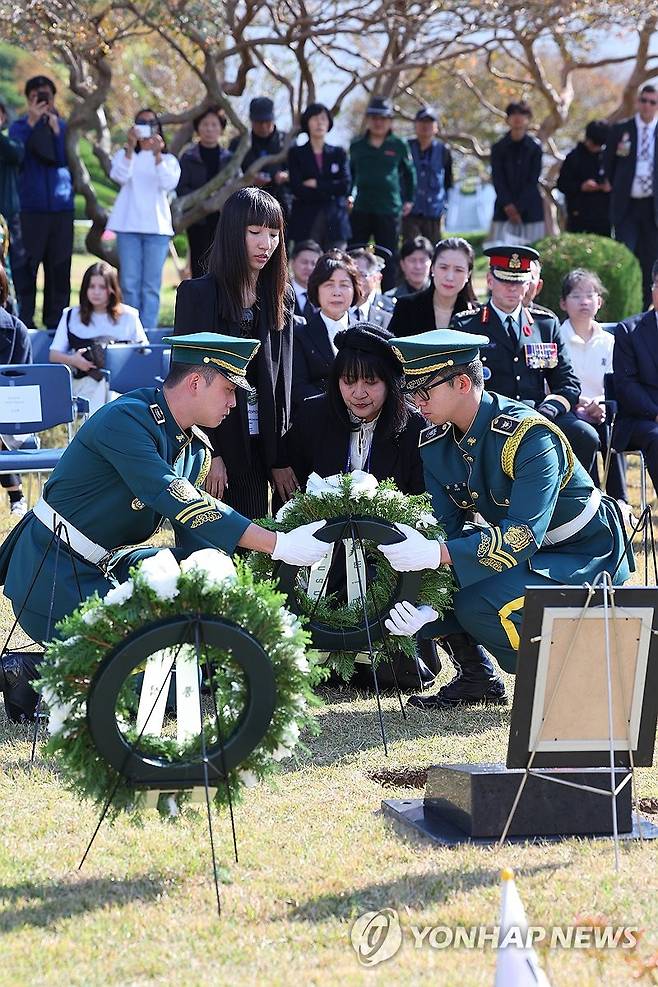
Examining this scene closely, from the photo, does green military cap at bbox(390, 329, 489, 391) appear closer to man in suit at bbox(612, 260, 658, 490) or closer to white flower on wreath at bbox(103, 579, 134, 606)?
white flower on wreath at bbox(103, 579, 134, 606)

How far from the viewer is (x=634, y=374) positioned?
899 centimetres

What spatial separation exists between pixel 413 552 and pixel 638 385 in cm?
412

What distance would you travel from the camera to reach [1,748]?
208 inches

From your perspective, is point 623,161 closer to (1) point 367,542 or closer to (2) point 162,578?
(1) point 367,542

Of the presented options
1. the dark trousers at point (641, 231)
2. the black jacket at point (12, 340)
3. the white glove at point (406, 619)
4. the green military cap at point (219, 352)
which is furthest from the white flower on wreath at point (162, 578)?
the dark trousers at point (641, 231)

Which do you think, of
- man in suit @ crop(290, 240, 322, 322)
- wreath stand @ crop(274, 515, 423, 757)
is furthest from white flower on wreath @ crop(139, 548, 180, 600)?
man in suit @ crop(290, 240, 322, 322)

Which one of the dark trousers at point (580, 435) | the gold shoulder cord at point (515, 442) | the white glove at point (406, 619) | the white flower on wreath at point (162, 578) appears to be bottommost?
the white glove at point (406, 619)

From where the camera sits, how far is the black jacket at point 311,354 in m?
7.60

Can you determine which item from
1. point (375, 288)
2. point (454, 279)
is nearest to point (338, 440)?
point (454, 279)

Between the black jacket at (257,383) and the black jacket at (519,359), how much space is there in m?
1.62

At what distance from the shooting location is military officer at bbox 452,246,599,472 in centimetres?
800

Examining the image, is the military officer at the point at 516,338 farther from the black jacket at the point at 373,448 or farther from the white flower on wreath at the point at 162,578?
the white flower on wreath at the point at 162,578

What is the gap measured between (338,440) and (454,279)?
240 cm

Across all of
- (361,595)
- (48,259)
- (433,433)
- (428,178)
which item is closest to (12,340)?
(48,259)
